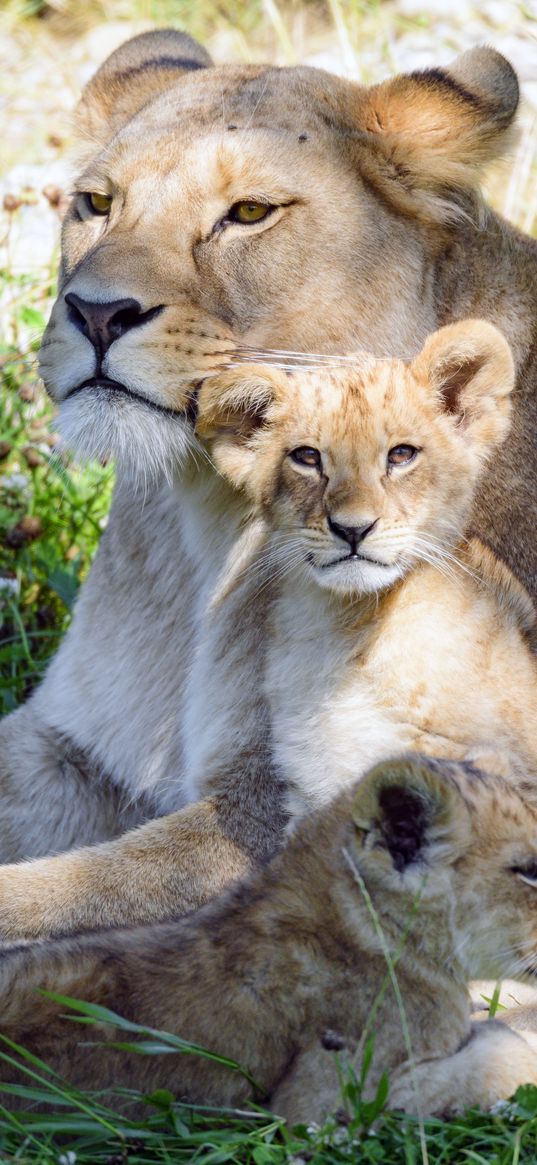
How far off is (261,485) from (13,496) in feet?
7.56

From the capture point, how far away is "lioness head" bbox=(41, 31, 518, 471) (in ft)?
11.5

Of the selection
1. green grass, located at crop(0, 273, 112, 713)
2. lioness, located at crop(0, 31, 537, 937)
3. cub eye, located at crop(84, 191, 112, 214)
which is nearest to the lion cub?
lioness, located at crop(0, 31, 537, 937)

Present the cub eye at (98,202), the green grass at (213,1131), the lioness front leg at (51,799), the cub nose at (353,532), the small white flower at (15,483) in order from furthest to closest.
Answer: the small white flower at (15,483) < the lioness front leg at (51,799) < the cub eye at (98,202) < the cub nose at (353,532) < the green grass at (213,1131)

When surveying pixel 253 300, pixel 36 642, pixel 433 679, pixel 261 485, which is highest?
pixel 253 300

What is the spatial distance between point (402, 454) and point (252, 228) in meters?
0.66

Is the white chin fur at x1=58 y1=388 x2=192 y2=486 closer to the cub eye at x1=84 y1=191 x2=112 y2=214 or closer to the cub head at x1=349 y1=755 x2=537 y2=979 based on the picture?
the cub eye at x1=84 y1=191 x2=112 y2=214

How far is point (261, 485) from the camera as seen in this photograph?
366cm

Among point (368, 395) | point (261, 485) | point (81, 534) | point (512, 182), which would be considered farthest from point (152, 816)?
point (512, 182)

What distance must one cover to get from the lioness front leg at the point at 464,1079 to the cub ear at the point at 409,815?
1.26 ft

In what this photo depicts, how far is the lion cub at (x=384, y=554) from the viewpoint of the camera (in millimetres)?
3420

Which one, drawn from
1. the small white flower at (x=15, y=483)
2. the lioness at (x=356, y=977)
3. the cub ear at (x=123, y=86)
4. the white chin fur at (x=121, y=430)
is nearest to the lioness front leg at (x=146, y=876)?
the lioness at (x=356, y=977)

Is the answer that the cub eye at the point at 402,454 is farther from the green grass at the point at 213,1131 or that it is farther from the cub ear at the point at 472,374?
Result: the green grass at the point at 213,1131

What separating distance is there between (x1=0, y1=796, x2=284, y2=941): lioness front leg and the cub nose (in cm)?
77

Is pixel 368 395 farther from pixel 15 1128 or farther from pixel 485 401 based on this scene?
pixel 15 1128
